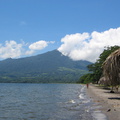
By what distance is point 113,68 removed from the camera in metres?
18.9

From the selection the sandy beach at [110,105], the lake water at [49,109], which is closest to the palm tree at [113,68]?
the sandy beach at [110,105]

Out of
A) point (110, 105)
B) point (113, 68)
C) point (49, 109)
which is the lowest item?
point (49, 109)

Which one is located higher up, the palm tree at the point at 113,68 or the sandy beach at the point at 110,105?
the palm tree at the point at 113,68

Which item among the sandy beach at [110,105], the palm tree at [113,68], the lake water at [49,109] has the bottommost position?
the lake water at [49,109]

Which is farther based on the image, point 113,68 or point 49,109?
point 113,68

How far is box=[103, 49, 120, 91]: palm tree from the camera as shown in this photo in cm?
1858

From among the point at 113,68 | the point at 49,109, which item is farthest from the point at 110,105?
the point at 49,109

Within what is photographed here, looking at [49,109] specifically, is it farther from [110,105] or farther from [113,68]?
[113,68]

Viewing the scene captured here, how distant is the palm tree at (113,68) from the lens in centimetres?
1858

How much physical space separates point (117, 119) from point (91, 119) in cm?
165

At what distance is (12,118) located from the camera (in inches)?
549

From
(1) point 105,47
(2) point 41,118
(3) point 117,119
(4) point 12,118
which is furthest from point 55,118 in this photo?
(1) point 105,47

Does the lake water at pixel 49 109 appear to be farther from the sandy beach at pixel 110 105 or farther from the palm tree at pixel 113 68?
the palm tree at pixel 113 68

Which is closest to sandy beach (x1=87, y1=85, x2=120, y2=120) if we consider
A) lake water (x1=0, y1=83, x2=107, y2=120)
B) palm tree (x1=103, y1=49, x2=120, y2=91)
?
lake water (x1=0, y1=83, x2=107, y2=120)
